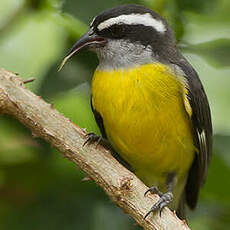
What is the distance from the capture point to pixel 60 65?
13.7 feet

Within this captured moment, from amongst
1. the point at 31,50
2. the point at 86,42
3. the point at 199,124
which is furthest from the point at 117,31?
the point at 31,50

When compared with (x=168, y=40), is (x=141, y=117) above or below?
below

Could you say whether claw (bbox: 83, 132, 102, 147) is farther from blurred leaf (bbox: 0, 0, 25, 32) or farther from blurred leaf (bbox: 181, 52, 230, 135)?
blurred leaf (bbox: 181, 52, 230, 135)

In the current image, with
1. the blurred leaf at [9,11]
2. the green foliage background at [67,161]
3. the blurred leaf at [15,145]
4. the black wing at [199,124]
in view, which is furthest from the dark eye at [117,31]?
the blurred leaf at [15,145]

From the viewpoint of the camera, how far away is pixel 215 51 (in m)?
4.31

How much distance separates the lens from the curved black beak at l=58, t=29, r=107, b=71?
13.2 feet

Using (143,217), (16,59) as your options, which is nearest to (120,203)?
(143,217)

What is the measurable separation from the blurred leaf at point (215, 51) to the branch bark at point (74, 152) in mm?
1274

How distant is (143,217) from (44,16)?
1833mm

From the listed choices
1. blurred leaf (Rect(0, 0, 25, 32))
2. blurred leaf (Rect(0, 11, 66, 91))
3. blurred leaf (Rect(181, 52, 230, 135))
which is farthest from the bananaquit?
blurred leaf (Rect(181, 52, 230, 135))

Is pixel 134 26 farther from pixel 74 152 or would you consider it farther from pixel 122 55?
pixel 74 152

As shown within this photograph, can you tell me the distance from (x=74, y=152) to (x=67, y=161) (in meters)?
0.87

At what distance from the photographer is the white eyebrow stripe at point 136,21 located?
4.11m

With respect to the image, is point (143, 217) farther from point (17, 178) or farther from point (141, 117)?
point (17, 178)
